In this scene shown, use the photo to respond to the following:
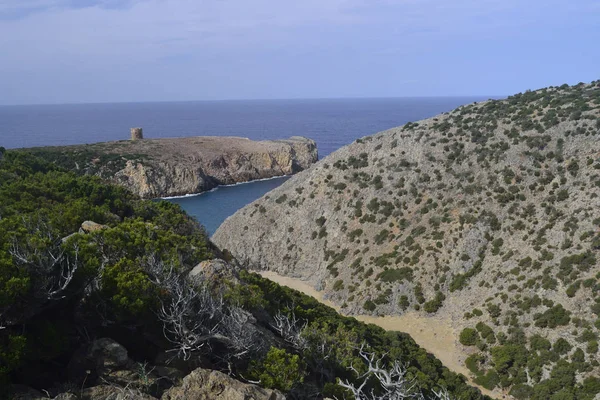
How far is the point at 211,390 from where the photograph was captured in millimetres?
10445

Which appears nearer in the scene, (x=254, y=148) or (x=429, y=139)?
(x=429, y=139)

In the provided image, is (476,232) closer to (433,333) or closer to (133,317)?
(433,333)

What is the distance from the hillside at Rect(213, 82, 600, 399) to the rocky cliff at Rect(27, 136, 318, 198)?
131ft

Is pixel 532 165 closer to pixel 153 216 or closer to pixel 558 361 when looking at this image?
pixel 558 361

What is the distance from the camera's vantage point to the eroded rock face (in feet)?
33.8

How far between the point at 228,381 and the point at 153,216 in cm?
2064

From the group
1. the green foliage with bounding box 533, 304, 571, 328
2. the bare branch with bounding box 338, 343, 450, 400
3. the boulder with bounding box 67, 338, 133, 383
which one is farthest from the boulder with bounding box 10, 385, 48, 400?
the green foliage with bounding box 533, 304, 571, 328

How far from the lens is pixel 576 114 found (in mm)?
45812

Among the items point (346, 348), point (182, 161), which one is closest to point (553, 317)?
point (346, 348)

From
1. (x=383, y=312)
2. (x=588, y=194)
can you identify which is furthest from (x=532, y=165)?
(x=383, y=312)

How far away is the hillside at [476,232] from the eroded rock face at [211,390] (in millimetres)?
20387

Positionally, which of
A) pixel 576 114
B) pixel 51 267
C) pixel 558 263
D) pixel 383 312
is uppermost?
pixel 576 114

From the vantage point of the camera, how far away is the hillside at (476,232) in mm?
28250

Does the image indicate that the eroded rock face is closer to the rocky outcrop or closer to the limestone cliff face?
the rocky outcrop
